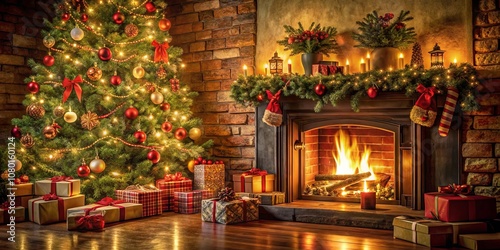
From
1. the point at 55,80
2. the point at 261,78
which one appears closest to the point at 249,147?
the point at 261,78

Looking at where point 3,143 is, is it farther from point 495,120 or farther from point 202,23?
point 495,120

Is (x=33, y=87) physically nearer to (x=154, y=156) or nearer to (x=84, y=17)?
(x=84, y=17)

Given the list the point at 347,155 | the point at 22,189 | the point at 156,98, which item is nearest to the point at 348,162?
the point at 347,155

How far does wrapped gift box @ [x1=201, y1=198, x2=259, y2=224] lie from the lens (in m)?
4.84

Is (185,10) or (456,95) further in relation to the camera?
(185,10)

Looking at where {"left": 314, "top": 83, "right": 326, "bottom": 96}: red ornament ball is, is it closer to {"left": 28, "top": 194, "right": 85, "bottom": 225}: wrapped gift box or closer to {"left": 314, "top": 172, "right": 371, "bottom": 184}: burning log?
{"left": 314, "top": 172, "right": 371, "bottom": 184}: burning log

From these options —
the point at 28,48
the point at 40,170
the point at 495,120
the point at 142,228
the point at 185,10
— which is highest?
the point at 185,10

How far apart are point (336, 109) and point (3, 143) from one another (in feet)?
11.5

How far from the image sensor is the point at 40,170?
17.9 feet

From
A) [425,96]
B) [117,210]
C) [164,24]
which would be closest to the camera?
[425,96]

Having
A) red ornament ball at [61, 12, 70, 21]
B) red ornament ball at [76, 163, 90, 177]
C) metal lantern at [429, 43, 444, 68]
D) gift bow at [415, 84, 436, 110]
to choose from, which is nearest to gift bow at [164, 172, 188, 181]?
red ornament ball at [76, 163, 90, 177]

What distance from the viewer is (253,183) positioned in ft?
17.5

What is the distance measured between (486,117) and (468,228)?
1047mm

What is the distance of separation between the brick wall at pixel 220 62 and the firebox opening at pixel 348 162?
0.66 meters
